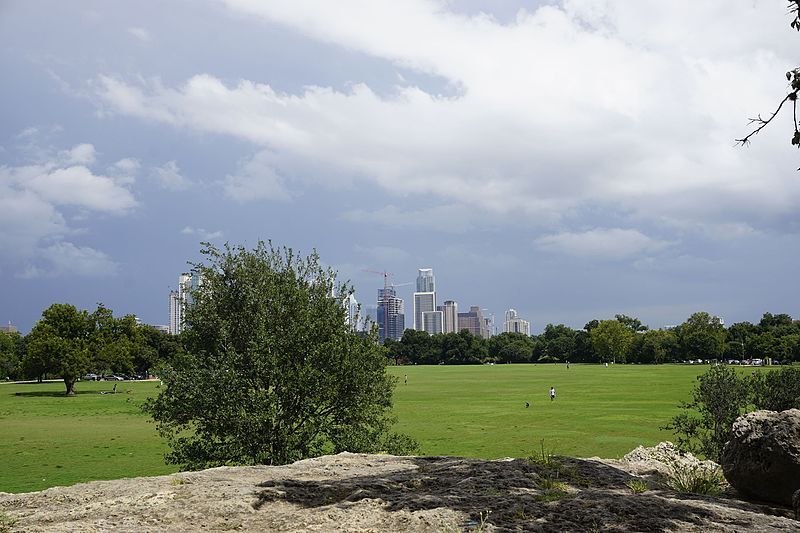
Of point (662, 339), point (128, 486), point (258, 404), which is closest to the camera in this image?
point (128, 486)

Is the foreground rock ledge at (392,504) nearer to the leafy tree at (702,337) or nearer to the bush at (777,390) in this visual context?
the bush at (777,390)

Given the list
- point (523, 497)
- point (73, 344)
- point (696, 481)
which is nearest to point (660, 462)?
point (696, 481)

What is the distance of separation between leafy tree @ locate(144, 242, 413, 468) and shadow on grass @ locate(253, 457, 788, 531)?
8.42 metres

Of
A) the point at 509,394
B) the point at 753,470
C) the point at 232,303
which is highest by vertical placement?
the point at 232,303

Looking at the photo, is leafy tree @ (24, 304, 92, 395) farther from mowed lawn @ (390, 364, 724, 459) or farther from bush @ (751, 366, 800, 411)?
bush @ (751, 366, 800, 411)

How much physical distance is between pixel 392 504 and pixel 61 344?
8429cm

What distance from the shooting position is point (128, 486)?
11.1 meters

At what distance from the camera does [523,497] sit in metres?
9.59

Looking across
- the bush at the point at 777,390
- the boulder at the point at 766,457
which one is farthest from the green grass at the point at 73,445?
the bush at the point at 777,390

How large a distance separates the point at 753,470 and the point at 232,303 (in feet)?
52.8

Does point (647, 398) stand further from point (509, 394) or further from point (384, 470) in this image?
point (384, 470)

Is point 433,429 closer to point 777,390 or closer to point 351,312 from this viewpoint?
point 351,312

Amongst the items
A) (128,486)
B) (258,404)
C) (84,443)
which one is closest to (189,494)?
(128,486)

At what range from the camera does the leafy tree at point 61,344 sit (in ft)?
268
